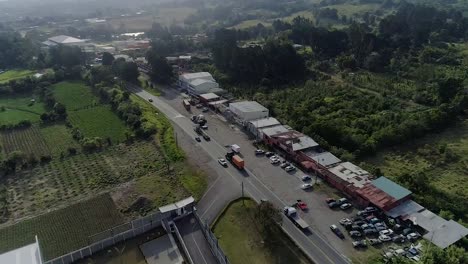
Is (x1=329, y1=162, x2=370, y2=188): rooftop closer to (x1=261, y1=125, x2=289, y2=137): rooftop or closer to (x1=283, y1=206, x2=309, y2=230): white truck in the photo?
(x1=283, y1=206, x2=309, y2=230): white truck

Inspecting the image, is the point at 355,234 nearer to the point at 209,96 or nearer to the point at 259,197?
the point at 259,197

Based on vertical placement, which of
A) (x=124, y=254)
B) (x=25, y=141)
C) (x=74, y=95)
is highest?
(x=124, y=254)

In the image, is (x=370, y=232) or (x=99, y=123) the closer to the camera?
(x=370, y=232)

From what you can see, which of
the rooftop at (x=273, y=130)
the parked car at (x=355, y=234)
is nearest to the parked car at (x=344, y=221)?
the parked car at (x=355, y=234)

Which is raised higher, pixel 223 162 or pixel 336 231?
pixel 336 231

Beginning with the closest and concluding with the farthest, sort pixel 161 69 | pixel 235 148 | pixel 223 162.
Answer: pixel 223 162 → pixel 235 148 → pixel 161 69

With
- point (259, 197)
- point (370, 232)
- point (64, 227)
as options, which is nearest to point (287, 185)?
point (259, 197)

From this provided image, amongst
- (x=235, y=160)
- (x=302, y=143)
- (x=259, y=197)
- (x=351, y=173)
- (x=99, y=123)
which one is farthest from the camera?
(x=99, y=123)
